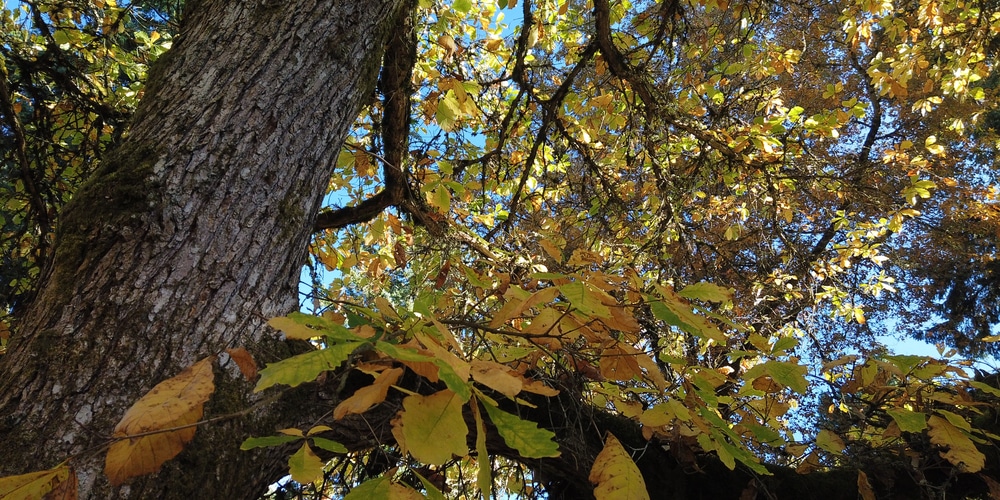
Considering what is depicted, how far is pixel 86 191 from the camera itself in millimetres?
1257

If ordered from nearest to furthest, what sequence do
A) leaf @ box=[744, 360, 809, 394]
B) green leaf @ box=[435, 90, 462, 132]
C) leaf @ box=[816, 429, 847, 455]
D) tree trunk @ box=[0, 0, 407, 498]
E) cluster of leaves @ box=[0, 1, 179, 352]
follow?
tree trunk @ box=[0, 0, 407, 498] < leaf @ box=[744, 360, 809, 394] < leaf @ box=[816, 429, 847, 455] < green leaf @ box=[435, 90, 462, 132] < cluster of leaves @ box=[0, 1, 179, 352]

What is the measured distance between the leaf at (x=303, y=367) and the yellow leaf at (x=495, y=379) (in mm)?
183

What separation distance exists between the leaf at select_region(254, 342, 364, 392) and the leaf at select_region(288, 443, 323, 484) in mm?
214

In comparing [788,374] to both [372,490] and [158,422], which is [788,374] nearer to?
[372,490]

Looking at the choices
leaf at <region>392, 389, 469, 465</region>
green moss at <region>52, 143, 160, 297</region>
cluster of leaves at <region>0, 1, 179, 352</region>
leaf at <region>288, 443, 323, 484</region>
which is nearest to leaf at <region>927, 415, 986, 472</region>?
leaf at <region>392, 389, 469, 465</region>

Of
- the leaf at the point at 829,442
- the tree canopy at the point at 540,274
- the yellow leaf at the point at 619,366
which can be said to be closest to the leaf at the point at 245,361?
the tree canopy at the point at 540,274

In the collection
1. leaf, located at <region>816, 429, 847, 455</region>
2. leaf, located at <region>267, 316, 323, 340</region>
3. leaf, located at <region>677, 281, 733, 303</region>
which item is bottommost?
leaf, located at <region>816, 429, 847, 455</region>

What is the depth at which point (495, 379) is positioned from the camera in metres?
0.73

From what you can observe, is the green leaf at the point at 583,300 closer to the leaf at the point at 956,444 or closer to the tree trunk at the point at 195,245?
the tree trunk at the point at 195,245

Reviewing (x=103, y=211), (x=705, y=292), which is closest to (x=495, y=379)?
(x=705, y=292)

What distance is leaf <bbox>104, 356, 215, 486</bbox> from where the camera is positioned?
681 millimetres

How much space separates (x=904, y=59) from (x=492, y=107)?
278 cm

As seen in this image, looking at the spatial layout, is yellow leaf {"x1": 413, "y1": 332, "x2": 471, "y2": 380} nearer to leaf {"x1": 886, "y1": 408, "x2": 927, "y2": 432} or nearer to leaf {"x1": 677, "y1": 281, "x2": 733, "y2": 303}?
leaf {"x1": 677, "y1": 281, "x2": 733, "y2": 303}

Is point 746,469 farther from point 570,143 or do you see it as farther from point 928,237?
point 928,237
